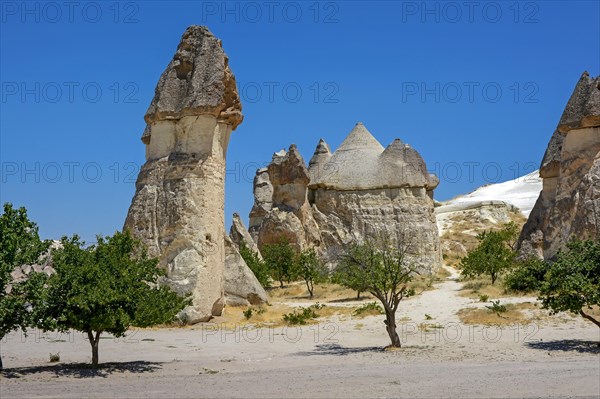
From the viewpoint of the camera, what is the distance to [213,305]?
19641mm

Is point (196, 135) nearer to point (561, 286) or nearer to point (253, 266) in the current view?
point (253, 266)

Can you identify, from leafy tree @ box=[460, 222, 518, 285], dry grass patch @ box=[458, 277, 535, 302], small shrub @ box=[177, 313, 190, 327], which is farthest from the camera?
leafy tree @ box=[460, 222, 518, 285]

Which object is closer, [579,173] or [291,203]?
[579,173]

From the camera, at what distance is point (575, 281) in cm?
1333

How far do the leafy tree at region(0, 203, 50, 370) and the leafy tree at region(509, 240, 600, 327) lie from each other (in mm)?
9372

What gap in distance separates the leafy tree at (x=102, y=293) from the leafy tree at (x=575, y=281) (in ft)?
23.8

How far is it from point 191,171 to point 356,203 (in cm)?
1758

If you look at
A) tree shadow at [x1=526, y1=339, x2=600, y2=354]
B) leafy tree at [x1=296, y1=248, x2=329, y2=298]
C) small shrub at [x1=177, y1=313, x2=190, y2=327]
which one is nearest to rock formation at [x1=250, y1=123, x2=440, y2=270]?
leafy tree at [x1=296, y1=248, x2=329, y2=298]

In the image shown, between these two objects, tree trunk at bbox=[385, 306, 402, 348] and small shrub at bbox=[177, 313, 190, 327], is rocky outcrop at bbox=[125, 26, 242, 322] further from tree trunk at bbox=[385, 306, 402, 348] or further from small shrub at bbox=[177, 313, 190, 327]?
tree trunk at bbox=[385, 306, 402, 348]

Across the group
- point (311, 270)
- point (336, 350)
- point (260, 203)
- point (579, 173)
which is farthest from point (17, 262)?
point (260, 203)

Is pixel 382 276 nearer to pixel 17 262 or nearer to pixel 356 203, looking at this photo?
pixel 17 262

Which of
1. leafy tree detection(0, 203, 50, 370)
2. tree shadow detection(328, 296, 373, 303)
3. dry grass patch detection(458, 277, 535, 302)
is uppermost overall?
leafy tree detection(0, 203, 50, 370)

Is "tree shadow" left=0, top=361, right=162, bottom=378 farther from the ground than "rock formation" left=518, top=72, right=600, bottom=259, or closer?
closer

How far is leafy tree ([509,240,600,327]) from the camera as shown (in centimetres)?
1331
